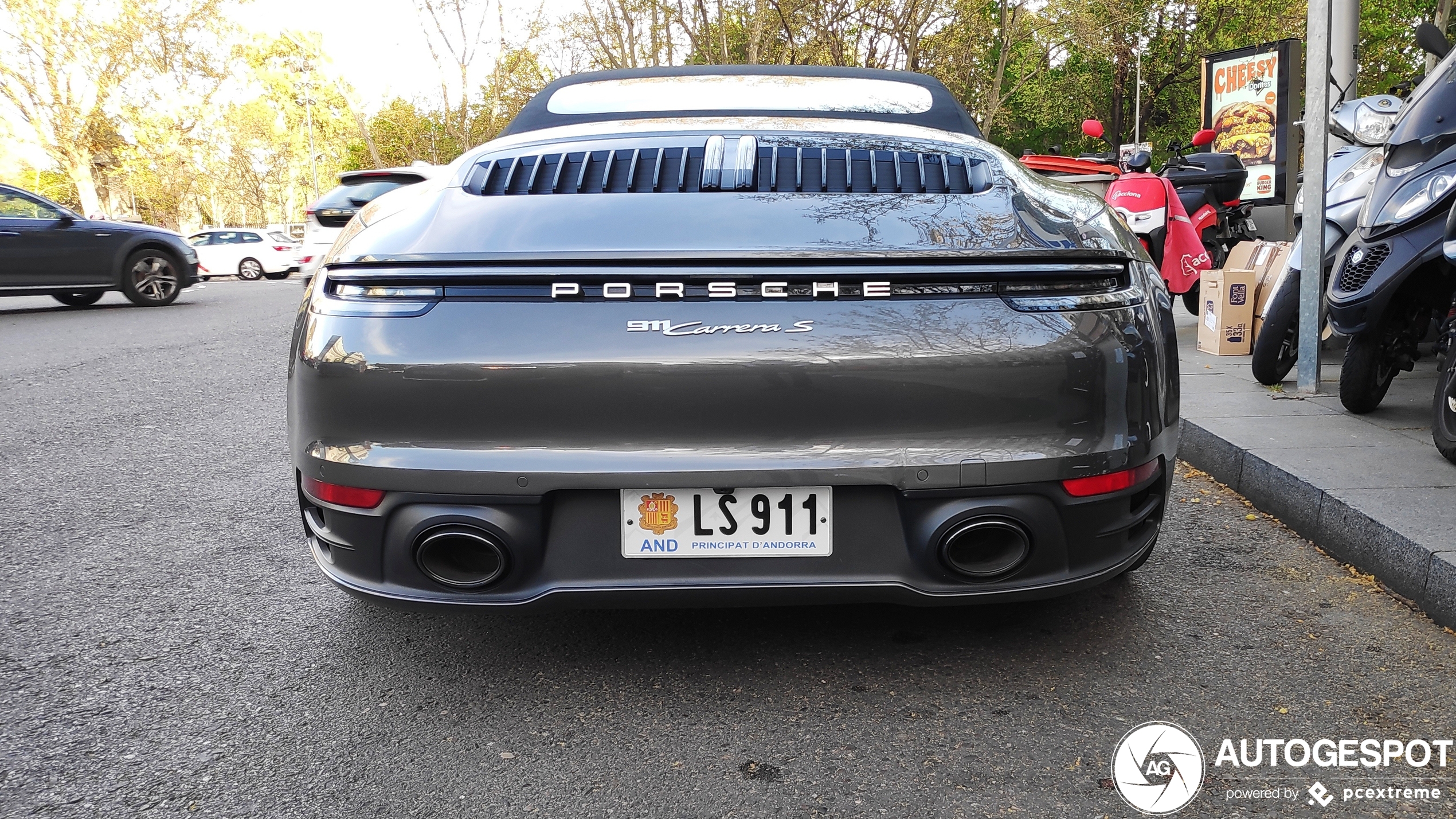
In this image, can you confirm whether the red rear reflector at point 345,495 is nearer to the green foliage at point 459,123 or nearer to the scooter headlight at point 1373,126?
the scooter headlight at point 1373,126

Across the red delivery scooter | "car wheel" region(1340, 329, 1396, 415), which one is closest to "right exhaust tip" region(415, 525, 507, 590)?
"car wheel" region(1340, 329, 1396, 415)

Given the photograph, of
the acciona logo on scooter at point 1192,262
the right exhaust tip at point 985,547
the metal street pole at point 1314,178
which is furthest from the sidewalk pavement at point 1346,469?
the acciona logo on scooter at point 1192,262

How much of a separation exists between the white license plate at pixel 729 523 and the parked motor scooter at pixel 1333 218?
12.1ft

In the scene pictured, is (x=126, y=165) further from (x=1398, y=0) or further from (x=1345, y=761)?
(x=1345, y=761)

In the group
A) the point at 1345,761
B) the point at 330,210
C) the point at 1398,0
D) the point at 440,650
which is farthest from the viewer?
the point at 1398,0

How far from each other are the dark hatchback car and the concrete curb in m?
1.04

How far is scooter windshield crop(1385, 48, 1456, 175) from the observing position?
14.0ft

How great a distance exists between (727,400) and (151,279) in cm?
1334

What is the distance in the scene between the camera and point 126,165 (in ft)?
131

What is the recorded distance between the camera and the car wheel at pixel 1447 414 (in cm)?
365

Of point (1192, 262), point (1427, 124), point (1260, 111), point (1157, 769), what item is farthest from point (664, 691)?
point (1260, 111)

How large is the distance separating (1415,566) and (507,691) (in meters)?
2.30

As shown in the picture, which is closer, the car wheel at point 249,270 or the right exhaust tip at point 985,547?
the right exhaust tip at point 985,547

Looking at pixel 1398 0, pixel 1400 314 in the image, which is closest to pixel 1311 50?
pixel 1400 314
